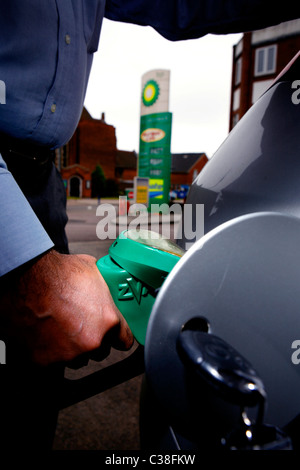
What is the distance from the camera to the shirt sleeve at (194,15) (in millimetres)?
1183

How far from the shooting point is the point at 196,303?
0.49 meters

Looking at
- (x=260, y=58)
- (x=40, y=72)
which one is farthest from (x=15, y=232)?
(x=260, y=58)

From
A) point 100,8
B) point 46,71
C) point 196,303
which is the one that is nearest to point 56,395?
point 196,303

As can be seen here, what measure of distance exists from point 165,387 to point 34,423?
73 cm

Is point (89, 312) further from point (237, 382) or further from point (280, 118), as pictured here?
point (280, 118)

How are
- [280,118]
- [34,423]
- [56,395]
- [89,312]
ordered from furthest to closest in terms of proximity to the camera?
[34,423] < [280,118] < [56,395] < [89,312]

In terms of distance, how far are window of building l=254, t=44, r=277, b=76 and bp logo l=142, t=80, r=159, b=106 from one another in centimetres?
974

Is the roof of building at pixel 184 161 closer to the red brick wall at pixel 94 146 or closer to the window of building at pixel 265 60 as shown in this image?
the red brick wall at pixel 94 146

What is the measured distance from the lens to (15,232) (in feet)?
1.87

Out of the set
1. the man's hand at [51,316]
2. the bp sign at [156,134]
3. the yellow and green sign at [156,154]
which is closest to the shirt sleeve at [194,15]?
the man's hand at [51,316]

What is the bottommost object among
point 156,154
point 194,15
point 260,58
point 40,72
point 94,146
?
point 40,72

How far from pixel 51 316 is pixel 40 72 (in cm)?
64

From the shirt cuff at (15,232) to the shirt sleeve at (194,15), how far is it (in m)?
1.05

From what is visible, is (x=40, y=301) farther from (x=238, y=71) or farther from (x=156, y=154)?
(x=238, y=71)
